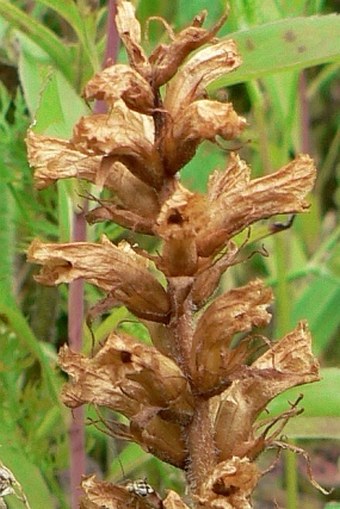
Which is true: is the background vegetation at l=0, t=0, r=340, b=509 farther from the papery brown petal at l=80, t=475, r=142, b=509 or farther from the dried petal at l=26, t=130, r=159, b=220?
the papery brown petal at l=80, t=475, r=142, b=509

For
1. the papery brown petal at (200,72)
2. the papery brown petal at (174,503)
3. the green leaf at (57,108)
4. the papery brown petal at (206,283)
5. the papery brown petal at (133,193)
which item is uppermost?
the green leaf at (57,108)

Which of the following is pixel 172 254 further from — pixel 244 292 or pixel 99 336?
pixel 99 336

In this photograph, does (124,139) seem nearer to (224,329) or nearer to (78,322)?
(224,329)

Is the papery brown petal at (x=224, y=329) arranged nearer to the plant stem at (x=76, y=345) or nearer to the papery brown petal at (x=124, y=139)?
the papery brown petal at (x=124, y=139)

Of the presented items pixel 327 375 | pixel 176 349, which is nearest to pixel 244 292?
pixel 176 349

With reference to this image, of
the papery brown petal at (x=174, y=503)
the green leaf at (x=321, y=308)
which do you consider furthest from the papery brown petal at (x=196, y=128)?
the green leaf at (x=321, y=308)
